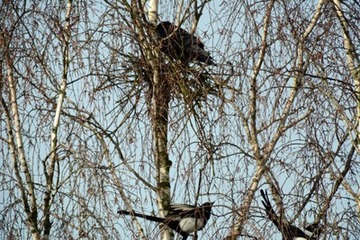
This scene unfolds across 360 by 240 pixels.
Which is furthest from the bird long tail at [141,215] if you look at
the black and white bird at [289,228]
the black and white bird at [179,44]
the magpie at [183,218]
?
the black and white bird at [179,44]

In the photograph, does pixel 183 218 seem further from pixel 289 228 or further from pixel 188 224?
pixel 289 228

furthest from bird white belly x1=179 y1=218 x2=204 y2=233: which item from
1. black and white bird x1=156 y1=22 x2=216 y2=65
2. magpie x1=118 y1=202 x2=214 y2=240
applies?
black and white bird x1=156 y1=22 x2=216 y2=65

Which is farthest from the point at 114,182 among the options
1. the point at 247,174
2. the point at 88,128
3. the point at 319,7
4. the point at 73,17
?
the point at 319,7

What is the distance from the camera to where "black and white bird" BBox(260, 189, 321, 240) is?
548 centimetres

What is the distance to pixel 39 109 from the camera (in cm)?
667

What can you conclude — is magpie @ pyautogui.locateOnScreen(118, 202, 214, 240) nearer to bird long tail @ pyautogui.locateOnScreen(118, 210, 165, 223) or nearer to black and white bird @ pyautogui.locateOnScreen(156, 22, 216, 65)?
bird long tail @ pyautogui.locateOnScreen(118, 210, 165, 223)

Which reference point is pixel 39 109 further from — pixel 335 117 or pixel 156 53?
pixel 335 117

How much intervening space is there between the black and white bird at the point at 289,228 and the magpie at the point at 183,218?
1.24 feet

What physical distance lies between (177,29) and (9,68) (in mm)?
1322

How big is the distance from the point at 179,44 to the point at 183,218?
5.53ft

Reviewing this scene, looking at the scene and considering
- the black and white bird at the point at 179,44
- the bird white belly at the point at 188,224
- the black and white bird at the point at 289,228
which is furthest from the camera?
the black and white bird at the point at 179,44

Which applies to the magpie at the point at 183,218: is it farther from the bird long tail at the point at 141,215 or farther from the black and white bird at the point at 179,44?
the black and white bird at the point at 179,44

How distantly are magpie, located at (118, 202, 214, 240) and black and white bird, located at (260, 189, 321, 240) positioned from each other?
38 cm

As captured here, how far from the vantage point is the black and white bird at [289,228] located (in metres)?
5.48
